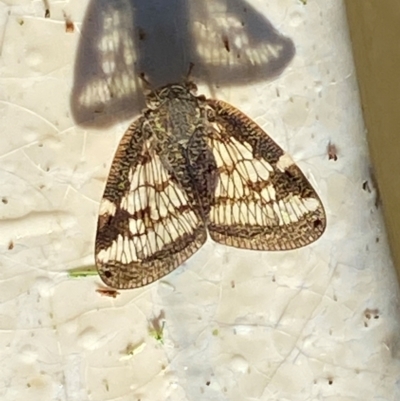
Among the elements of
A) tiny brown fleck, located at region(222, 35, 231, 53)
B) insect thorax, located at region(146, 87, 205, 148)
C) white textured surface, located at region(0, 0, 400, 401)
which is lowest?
white textured surface, located at region(0, 0, 400, 401)

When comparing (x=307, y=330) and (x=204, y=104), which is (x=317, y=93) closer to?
(x=204, y=104)

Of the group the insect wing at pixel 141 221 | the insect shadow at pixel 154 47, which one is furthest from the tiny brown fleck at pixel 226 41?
the insect wing at pixel 141 221

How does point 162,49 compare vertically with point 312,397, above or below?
above

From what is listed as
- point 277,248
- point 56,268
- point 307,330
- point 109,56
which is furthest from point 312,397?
point 109,56

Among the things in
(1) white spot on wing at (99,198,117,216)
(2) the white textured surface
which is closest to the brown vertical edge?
(2) the white textured surface

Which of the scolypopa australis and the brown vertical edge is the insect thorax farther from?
the brown vertical edge

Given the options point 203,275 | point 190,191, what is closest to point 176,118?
point 190,191

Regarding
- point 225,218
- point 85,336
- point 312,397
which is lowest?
point 312,397
